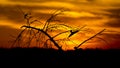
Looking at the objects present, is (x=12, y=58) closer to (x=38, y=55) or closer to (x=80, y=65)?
(x=38, y=55)

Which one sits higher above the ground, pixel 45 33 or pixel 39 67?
pixel 45 33

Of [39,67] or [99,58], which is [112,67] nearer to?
[99,58]

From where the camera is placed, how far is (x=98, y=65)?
721 inches

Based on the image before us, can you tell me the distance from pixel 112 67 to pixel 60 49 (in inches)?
109

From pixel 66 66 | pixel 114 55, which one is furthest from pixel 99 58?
pixel 66 66

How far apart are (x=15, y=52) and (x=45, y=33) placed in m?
2.54

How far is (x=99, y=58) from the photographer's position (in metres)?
19.0

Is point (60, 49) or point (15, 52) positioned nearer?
point (60, 49)

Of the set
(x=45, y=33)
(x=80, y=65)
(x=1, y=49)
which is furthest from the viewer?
(x=1, y=49)

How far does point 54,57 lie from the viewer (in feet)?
59.7

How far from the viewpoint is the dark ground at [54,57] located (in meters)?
17.8

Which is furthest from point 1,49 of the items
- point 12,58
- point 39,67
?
point 39,67

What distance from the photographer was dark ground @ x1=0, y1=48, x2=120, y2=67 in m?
17.8

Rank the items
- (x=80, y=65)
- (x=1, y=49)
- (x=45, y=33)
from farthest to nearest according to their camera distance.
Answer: (x=1, y=49), (x=80, y=65), (x=45, y=33)
